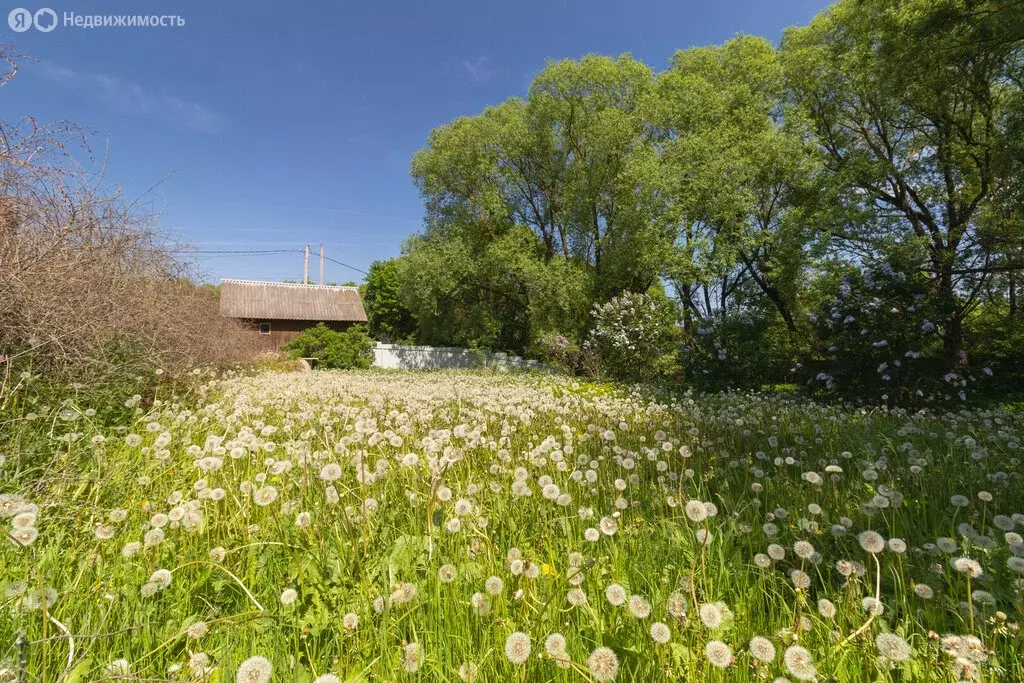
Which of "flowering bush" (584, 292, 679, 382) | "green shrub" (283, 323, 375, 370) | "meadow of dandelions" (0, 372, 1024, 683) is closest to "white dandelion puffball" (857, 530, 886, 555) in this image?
"meadow of dandelions" (0, 372, 1024, 683)

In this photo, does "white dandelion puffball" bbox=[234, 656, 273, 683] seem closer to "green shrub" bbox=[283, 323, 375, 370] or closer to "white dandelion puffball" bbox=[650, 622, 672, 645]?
"white dandelion puffball" bbox=[650, 622, 672, 645]

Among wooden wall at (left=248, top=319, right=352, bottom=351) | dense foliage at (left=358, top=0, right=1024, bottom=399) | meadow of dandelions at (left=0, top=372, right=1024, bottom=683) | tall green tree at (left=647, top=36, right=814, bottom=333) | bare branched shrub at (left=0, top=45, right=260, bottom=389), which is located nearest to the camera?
meadow of dandelions at (left=0, top=372, right=1024, bottom=683)

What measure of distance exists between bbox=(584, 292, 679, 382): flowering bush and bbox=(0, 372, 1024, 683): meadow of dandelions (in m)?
9.83

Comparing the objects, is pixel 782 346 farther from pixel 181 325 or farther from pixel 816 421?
pixel 181 325

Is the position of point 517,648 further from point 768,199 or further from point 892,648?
point 768,199

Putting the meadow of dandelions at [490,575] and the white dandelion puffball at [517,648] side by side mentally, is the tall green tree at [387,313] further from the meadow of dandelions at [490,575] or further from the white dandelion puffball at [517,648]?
the white dandelion puffball at [517,648]

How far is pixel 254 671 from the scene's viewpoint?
3.61 ft

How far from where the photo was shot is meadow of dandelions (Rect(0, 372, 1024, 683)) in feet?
4.33

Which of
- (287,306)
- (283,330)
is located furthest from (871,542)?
(287,306)

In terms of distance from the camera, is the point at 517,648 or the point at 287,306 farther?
the point at 287,306

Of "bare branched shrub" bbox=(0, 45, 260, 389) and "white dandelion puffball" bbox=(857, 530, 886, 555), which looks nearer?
"white dandelion puffball" bbox=(857, 530, 886, 555)

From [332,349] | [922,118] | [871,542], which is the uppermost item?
[922,118]

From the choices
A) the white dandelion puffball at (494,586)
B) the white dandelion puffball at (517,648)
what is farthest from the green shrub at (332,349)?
the white dandelion puffball at (517,648)

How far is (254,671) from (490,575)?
926mm
